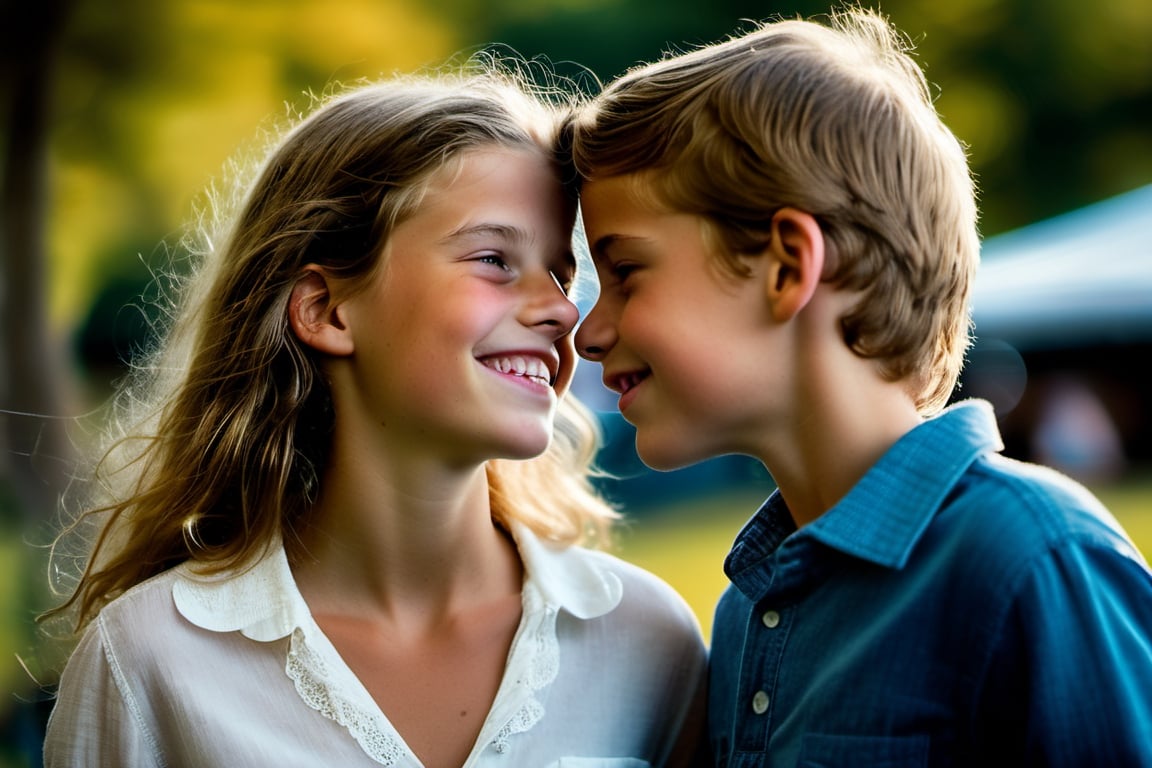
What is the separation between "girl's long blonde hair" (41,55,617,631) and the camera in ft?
7.19

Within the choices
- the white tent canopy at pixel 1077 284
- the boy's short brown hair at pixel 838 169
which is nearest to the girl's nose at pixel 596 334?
the boy's short brown hair at pixel 838 169

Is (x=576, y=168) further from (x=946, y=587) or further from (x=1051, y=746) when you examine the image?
(x=1051, y=746)

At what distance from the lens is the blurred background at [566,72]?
17.8ft

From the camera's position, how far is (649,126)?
1942 millimetres

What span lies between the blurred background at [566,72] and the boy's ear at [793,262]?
1398 millimetres

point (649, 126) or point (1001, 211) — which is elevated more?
point (1001, 211)

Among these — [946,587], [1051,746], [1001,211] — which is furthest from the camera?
[1001,211]

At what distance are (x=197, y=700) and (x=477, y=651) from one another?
473 mm

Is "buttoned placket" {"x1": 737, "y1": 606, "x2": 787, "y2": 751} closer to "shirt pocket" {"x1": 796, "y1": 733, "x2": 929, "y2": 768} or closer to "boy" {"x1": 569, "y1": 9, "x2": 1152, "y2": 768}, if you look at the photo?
"boy" {"x1": 569, "y1": 9, "x2": 1152, "y2": 768}

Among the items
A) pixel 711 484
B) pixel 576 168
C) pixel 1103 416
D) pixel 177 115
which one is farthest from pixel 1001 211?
pixel 576 168

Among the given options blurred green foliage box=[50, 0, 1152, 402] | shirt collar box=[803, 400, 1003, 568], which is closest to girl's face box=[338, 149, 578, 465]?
shirt collar box=[803, 400, 1003, 568]

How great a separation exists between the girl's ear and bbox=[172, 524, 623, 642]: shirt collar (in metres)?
0.36

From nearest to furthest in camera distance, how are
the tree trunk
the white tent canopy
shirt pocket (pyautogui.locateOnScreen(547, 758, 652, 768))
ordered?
shirt pocket (pyautogui.locateOnScreen(547, 758, 652, 768)) < the tree trunk < the white tent canopy

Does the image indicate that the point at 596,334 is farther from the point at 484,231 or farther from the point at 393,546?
the point at 393,546
